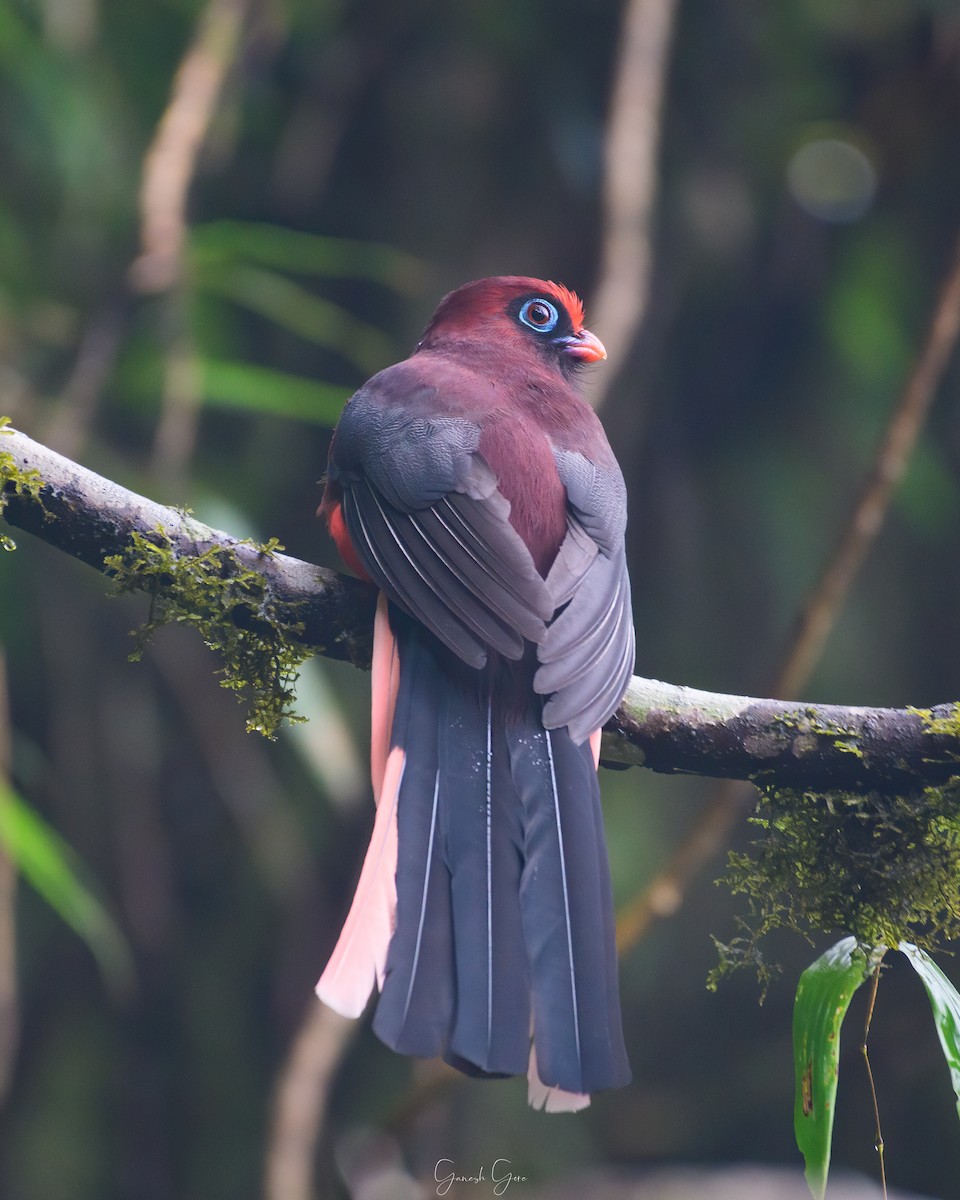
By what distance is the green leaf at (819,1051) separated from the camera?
1670mm

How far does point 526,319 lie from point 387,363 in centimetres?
193

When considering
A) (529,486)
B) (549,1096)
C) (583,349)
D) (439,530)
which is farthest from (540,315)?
(549,1096)

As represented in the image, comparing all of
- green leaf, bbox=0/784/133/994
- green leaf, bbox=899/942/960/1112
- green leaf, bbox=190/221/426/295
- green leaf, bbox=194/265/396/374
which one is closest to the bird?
green leaf, bbox=899/942/960/1112

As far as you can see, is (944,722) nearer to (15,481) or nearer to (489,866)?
(489,866)

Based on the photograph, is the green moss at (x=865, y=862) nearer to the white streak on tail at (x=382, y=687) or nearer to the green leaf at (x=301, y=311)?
the white streak on tail at (x=382, y=687)

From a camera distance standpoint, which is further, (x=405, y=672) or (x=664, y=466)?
(x=664, y=466)

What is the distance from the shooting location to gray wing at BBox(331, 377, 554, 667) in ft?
6.86

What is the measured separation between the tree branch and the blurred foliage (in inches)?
95.5

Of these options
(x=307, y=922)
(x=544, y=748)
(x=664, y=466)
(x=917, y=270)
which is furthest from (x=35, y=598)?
(x=917, y=270)

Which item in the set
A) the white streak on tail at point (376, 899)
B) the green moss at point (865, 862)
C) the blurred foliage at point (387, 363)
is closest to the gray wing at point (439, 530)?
the white streak on tail at point (376, 899)

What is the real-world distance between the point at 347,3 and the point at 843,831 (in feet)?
13.8

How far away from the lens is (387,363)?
192 inches

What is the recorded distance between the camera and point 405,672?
6.93ft

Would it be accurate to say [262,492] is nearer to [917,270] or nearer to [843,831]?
[917,270]
